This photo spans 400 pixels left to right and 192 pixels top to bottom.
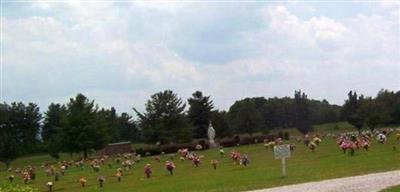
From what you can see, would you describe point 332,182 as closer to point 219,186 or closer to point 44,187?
point 219,186

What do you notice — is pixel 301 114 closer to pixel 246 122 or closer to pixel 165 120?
pixel 246 122

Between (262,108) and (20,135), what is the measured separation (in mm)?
45105

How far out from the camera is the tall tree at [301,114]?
108 m

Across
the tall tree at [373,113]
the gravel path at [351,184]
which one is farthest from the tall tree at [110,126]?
the gravel path at [351,184]

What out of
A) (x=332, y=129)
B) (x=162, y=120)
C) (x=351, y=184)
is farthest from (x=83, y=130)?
(x=351, y=184)

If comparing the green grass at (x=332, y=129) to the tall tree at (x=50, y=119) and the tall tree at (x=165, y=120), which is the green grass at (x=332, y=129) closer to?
the tall tree at (x=165, y=120)

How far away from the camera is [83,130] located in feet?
230

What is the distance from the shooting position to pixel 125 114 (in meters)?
130

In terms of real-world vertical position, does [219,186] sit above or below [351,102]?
below

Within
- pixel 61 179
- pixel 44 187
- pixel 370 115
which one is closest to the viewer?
pixel 44 187

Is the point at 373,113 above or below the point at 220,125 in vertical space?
below

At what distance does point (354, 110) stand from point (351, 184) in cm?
7100

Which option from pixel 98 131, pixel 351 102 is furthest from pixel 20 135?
pixel 351 102

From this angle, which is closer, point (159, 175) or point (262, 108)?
point (159, 175)
